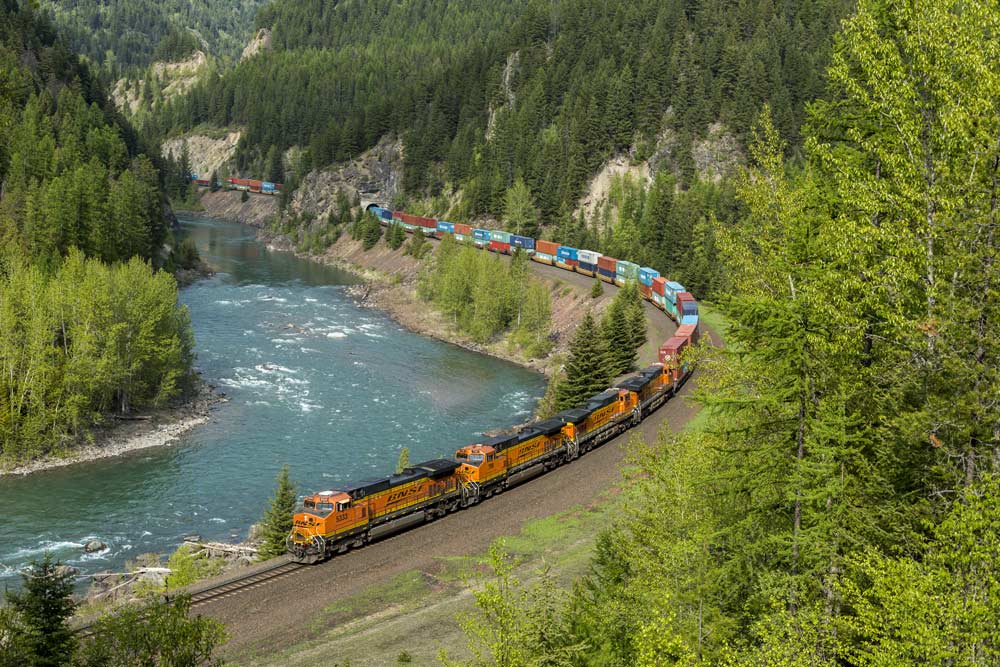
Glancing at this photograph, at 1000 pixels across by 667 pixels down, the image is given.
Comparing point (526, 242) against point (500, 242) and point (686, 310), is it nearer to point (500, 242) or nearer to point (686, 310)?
point (500, 242)

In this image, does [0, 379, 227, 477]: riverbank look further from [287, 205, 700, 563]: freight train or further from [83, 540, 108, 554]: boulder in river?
[287, 205, 700, 563]: freight train

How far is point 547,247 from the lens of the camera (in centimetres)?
13188

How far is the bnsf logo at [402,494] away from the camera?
1727 inches

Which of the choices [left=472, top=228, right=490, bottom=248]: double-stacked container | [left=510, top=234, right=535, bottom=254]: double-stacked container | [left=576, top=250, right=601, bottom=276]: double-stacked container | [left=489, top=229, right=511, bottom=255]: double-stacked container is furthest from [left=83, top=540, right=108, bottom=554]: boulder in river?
[left=472, top=228, right=490, bottom=248]: double-stacked container

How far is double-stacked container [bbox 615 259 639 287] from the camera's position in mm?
109725

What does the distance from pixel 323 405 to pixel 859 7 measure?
62834 millimetres

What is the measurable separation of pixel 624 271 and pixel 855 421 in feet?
301

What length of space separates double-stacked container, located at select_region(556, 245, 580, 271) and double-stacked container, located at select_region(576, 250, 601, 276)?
79cm

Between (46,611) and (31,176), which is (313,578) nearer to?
(46,611)

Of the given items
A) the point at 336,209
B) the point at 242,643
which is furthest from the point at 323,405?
the point at 336,209

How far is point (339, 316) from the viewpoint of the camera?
11662 centimetres

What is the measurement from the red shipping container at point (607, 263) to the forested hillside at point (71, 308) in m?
58.4

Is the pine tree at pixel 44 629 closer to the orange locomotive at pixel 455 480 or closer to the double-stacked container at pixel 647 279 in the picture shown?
the orange locomotive at pixel 455 480

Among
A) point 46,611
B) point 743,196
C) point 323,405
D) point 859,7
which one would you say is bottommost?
point 323,405
